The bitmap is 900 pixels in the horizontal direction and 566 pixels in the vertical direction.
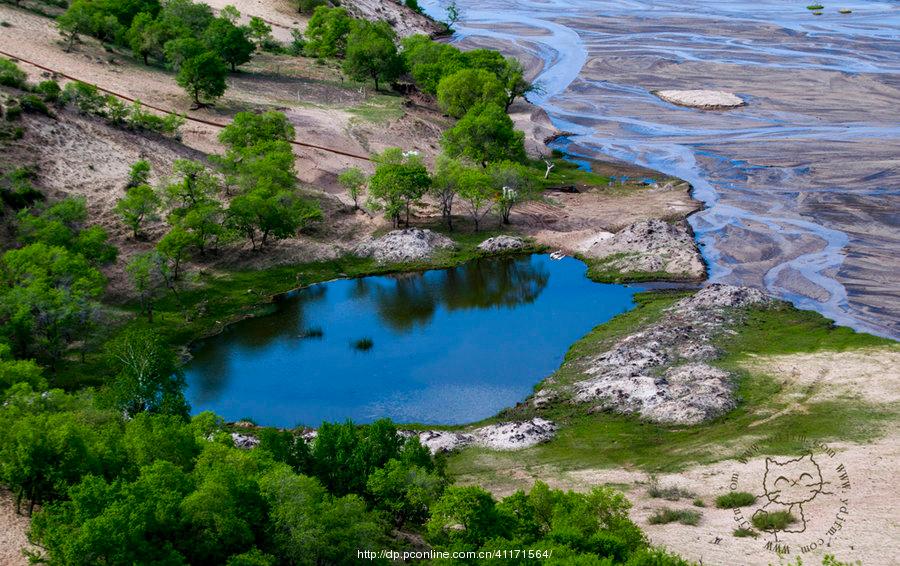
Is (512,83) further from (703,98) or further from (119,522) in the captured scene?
(119,522)

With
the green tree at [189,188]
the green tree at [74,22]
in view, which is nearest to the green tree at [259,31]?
the green tree at [74,22]

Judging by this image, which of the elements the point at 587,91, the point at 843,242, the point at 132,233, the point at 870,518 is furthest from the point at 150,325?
the point at 587,91

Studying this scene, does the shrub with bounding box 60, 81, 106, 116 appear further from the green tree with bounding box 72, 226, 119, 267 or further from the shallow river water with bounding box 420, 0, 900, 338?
the shallow river water with bounding box 420, 0, 900, 338

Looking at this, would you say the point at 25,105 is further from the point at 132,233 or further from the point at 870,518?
the point at 870,518

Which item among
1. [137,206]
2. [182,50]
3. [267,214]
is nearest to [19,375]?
[137,206]

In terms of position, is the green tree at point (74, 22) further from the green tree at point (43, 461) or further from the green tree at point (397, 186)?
the green tree at point (43, 461)

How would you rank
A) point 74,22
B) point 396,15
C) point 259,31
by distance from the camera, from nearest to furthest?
point 74,22, point 259,31, point 396,15

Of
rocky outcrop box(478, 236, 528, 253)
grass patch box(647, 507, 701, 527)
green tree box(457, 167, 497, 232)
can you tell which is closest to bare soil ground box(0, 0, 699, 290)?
rocky outcrop box(478, 236, 528, 253)
